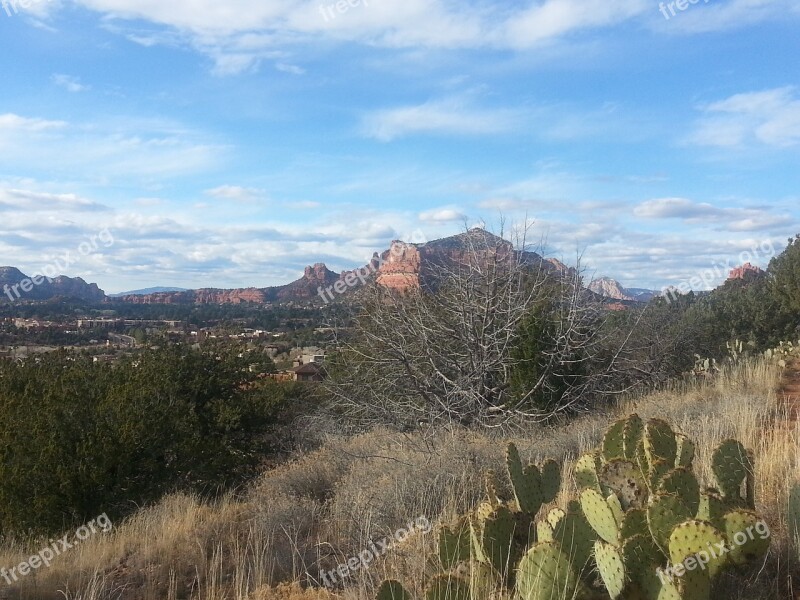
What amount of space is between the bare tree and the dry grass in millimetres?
1644

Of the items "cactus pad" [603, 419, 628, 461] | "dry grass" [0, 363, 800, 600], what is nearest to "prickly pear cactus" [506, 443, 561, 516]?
"cactus pad" [603, 419, 628, 461]

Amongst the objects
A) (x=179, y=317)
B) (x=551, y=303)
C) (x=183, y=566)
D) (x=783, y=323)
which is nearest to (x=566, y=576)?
(x=183, y=566)

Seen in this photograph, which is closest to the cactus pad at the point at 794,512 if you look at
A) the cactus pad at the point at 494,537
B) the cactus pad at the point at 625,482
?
the cactus pad at the point at 625,482

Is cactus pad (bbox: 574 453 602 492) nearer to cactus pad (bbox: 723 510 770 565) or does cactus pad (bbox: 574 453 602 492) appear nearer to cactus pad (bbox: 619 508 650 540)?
cactus pad (bbox: 619 508 650 540)

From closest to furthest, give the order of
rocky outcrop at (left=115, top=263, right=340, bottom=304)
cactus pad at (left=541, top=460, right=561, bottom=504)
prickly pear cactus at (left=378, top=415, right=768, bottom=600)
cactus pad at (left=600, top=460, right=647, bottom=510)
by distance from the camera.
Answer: prickly pear cactus at (left=378, top=415, right=768, bottom=600) < cactus pad at (left=600, top=460, right=647, bottom=510) < cactus pad at (left=541, top=460, right=561, bottom=504) < rocky outcrop at (left=115, top=263, right=340, bottom=304)

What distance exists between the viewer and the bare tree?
1033 centimetres

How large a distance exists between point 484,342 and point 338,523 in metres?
5.25

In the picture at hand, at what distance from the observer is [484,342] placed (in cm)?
1060

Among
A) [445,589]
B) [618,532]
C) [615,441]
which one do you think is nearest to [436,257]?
[615,441]

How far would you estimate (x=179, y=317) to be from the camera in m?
45.9

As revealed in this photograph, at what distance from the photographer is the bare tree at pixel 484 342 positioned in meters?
10.3

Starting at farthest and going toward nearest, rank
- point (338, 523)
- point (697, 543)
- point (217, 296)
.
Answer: point (217, 296), point (338, 523), point (697, 543)

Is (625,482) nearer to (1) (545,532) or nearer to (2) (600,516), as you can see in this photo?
(2) (600,516)

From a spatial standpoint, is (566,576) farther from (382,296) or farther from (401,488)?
(382,296)
